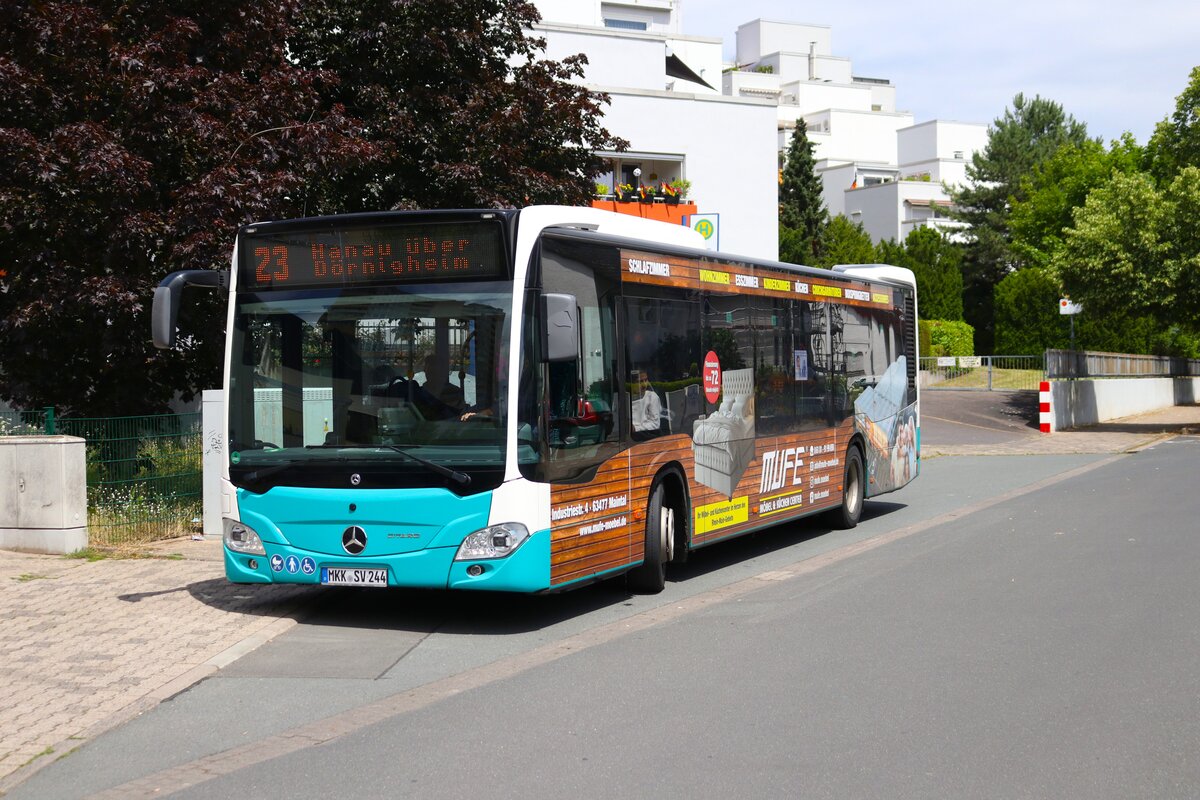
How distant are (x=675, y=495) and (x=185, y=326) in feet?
25.3

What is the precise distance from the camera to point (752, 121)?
120 ft

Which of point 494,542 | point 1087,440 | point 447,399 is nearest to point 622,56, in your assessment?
point 1087,440

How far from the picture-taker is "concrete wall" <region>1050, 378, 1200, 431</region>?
3591cm

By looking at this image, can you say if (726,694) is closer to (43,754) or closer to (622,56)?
(43,754)

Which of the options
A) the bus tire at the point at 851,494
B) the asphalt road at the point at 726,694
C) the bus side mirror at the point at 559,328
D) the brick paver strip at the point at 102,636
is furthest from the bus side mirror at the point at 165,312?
the bus tire at the point at 851,494

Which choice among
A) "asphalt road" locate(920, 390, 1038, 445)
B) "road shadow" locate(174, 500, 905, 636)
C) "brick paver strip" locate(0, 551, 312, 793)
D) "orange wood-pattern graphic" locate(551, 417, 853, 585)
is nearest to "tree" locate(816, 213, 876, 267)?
"asphalt road" locate(920, 390, 1038, 445)

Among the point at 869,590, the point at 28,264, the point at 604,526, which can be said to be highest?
the point at 28,264

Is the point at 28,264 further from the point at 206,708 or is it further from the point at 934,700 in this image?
the point at 934,700

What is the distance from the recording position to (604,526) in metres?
9.87

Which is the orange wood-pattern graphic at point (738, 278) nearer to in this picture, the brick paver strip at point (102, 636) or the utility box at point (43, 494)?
the brick paver strip at point (102, 636)

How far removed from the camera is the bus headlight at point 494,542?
8914mm

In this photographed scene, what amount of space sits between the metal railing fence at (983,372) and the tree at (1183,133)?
11.1m

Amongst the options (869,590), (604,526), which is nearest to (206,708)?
(604,526)

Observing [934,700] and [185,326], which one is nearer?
[934,700]
